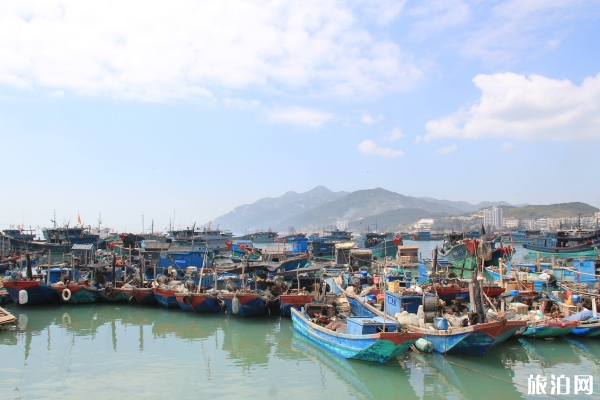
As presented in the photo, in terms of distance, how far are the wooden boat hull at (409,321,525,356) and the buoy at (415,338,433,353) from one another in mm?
143

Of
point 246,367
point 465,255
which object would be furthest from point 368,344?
point 465,255

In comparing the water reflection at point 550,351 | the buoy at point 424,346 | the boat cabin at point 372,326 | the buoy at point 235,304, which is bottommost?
the water reflection at point 550,351

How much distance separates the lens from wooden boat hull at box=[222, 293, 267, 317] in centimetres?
2220

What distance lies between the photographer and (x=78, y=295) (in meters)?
26.7

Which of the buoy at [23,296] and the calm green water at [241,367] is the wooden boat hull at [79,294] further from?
the calm green water at [241,367]

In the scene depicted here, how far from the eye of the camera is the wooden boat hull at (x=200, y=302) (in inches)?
932

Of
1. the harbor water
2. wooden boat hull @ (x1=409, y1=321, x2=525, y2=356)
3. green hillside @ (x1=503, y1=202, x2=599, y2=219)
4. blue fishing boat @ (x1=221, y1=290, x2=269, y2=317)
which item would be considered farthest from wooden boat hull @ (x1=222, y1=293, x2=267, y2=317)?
green hillside @ (x1=503, y1=202, x2=599, y2=219)

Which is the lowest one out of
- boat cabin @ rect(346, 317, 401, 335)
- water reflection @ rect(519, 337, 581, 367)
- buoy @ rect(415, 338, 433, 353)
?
water reflection @ rect(519, 337, 581, 367)

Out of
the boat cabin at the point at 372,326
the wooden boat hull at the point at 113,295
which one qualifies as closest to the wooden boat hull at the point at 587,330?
the boat cabin at the point at 372,326

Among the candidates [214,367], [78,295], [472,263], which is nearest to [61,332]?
[78,295]

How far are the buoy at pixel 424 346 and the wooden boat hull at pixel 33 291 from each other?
21104mm

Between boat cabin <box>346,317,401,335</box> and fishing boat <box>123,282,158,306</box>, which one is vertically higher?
boat cabin <box>346,317,401,335</box>

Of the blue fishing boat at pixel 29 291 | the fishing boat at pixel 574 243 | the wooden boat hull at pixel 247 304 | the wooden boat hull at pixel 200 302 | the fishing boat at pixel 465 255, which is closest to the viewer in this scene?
the wooden boat hull at pixel 247 304

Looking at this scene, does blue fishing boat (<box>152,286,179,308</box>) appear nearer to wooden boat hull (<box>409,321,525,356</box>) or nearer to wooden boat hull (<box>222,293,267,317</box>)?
wooden boat hull (<box>222,293,267,317</box>)
